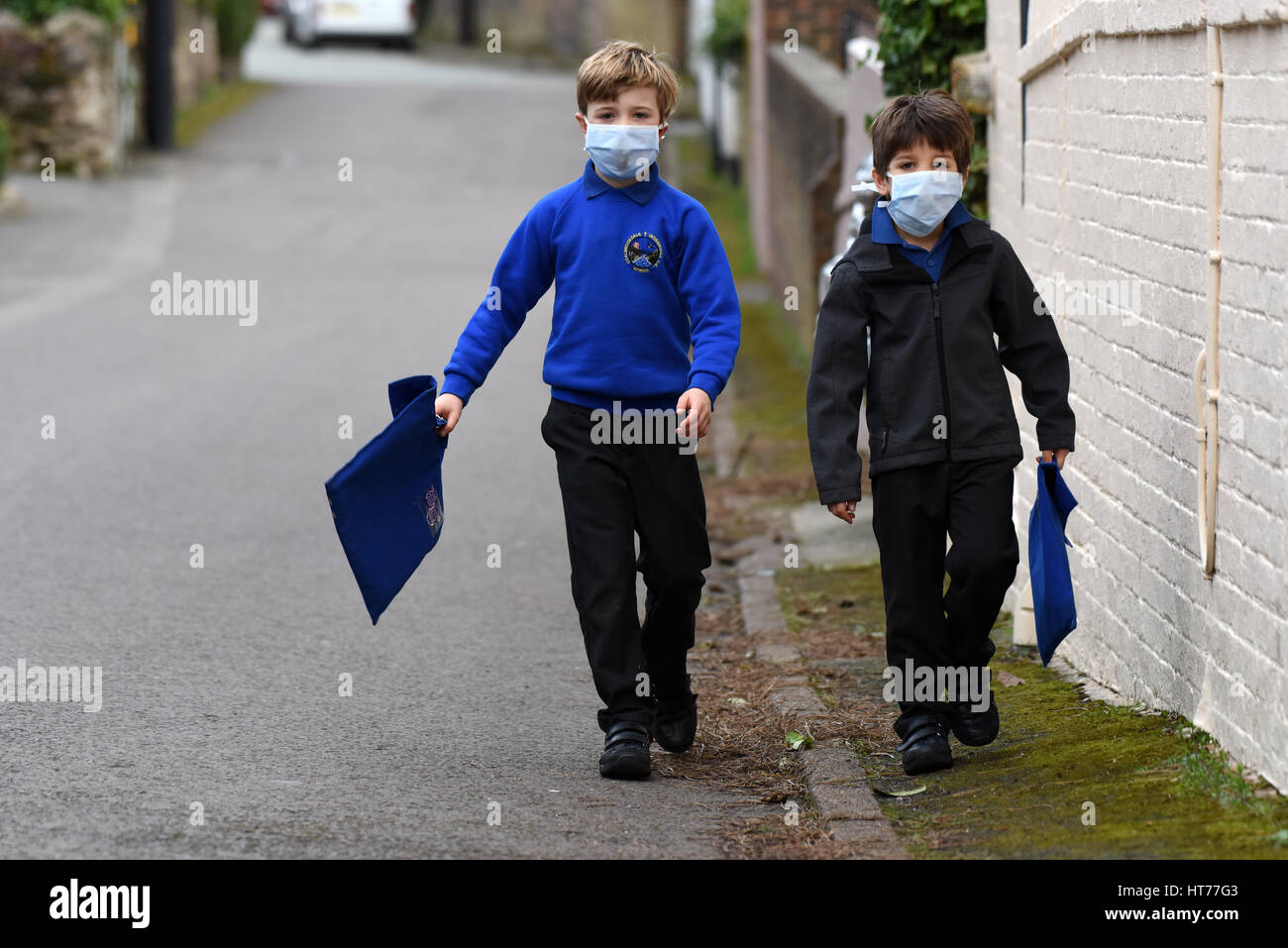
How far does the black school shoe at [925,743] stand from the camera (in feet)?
16.4

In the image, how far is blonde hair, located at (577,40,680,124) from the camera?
196 inches

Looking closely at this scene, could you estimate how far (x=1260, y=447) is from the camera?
443cm

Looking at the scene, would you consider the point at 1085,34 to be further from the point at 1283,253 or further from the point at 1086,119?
the point at 1283,253

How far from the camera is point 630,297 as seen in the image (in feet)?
16.6

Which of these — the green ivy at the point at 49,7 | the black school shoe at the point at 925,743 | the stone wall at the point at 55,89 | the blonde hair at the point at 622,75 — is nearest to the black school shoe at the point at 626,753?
the black school shoe at the point at 925,743

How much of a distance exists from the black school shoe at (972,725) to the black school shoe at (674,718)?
752 millimetres

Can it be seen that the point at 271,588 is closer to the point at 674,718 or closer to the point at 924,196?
the point at 674,718

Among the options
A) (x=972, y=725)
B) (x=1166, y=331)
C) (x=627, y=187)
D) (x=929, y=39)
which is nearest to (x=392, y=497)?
(x=627, y=187)

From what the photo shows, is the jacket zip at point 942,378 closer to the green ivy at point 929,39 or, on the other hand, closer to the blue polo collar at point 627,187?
the blue polo collar at point 627,187

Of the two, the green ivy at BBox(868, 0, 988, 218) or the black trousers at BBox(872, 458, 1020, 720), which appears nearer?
the black trousers at BBox(872, 458, 1020, 720)

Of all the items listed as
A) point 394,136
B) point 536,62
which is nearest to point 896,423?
point 394,136

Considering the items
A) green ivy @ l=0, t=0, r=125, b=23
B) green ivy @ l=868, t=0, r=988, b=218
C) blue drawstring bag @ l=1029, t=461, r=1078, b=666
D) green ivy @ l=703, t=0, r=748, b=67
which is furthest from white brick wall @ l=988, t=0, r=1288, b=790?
green ivy @ l=0, t=0, r=125, b=23

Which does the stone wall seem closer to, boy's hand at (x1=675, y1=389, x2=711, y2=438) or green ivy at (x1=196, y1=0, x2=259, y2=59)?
green ivy at (x1=196, y1=0, x2=259, y2=59)

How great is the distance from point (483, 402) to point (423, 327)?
2459 mm
